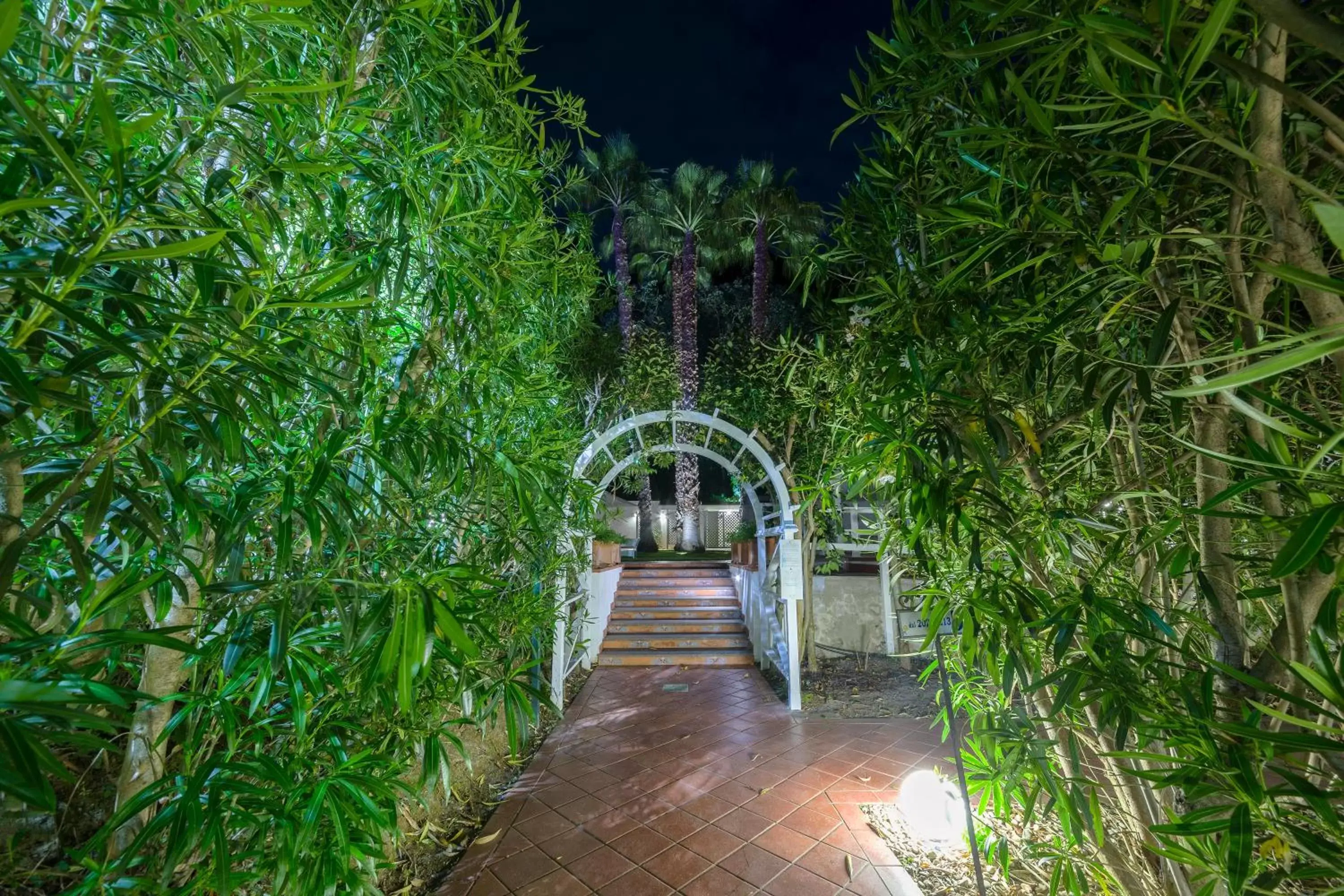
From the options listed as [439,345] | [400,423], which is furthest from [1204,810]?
[439,345]

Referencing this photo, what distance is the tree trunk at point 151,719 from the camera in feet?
3.79

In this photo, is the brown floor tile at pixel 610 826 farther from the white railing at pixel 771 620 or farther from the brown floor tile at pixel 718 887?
the white railing at pixel 771 620

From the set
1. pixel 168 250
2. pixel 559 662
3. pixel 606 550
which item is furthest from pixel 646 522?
pixel 168 250

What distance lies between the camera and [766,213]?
9328 millimetres

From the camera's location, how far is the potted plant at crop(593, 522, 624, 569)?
6145mm

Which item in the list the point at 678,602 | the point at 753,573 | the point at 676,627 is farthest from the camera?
the point at 678,602

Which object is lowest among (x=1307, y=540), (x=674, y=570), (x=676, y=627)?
(x=676, y=627)

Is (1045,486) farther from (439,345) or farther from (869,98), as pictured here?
(439,345)

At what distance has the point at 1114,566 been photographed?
1.50 m

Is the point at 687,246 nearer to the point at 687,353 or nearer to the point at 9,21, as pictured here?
the point at 687,353

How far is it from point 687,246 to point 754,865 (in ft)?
31.6

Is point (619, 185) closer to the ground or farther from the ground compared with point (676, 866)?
farther from the ground

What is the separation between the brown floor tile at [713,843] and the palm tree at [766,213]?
7.38 meters

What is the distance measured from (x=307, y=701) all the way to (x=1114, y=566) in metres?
2.18
